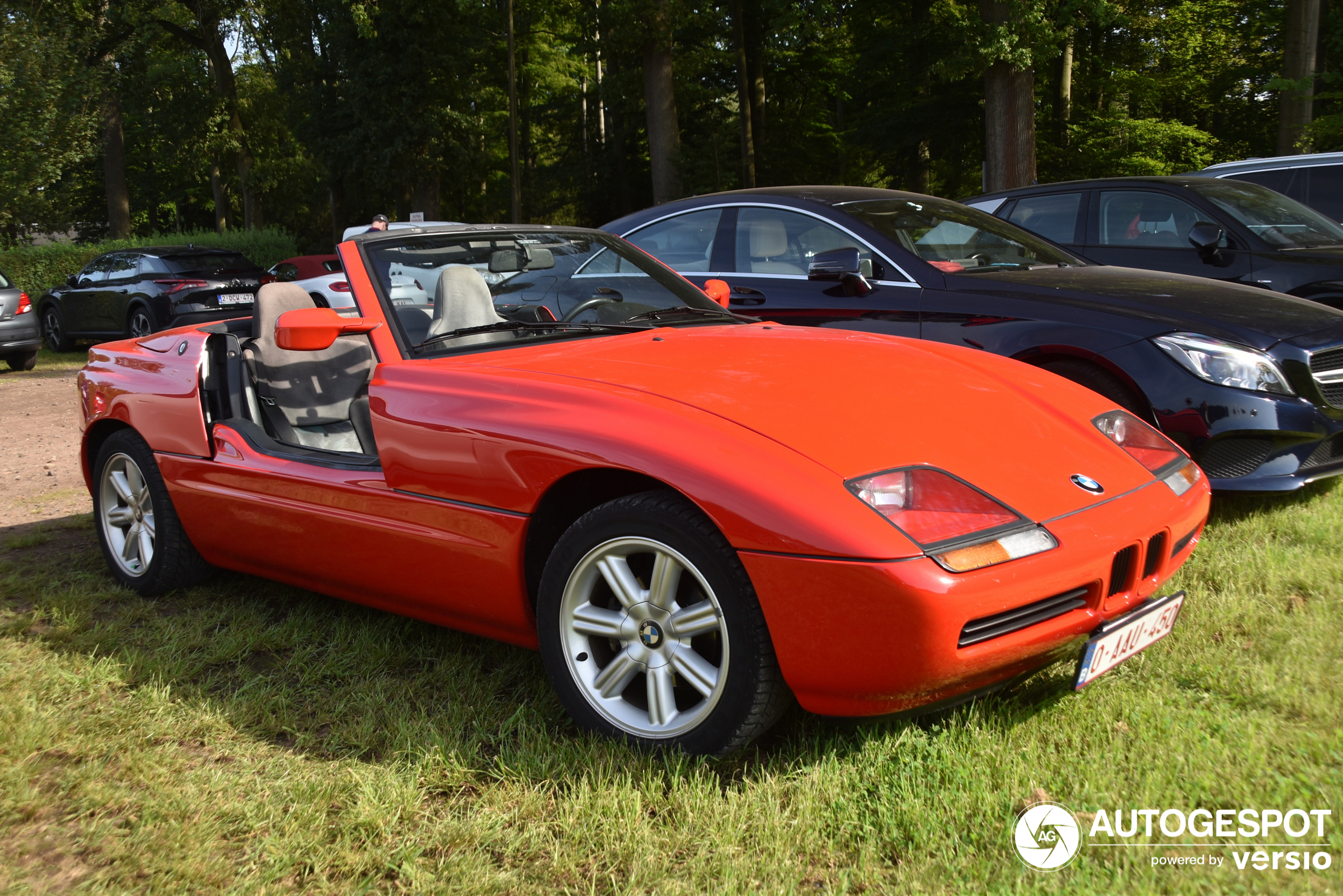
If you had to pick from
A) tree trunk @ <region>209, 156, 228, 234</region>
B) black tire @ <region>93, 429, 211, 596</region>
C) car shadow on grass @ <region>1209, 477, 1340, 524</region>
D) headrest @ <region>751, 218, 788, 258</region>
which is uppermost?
tree trunk @ <region>209, 156, 228, 234</region>

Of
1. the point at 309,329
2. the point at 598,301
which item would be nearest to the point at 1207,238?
the point at 598,301

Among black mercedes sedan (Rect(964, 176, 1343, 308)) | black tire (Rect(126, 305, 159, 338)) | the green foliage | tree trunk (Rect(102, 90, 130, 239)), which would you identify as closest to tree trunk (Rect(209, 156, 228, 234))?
tree trunk (Rect(102, 90, 130, 239))

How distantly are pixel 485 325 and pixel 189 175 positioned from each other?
36577 mm

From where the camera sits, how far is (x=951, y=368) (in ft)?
10.0

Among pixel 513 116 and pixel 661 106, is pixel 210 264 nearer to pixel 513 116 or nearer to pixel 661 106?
pixel 661 106

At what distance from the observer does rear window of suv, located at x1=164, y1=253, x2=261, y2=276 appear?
51.1 ft

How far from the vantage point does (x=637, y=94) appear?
89.6 feet

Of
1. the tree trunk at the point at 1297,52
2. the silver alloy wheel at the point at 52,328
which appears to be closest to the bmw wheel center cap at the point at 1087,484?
the tree trunk at the point at 1297,52

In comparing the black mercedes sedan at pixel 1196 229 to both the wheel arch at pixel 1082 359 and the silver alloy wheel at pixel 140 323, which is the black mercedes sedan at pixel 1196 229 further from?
the silver alloy wheel at pixel 140 323

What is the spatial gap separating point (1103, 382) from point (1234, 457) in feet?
1.94

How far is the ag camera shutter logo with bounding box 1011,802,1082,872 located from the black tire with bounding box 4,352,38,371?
16285 millimetres

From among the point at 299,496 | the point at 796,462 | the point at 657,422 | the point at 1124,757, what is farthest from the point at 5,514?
the point at 1124,757

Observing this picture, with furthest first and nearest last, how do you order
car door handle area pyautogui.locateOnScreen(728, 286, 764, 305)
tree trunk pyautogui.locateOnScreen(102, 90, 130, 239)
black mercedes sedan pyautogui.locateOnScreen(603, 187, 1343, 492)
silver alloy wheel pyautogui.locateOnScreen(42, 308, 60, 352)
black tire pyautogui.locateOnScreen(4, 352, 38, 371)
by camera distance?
tree trunk pyautogui.locateOnScreen(102, 90, 130, 239) → silver alloy wheel pyautogui.locateOnScreen(42, 308, 60, 352) → black tire pyautogui.locateOnScreen(4, 352, 38, 371) → car door handle area pyautogui.locateOnScreen(728, 286, 764, 305) → black mercedes sedan pyautogui.locateOnScreen(603, 187, 1343, 492)

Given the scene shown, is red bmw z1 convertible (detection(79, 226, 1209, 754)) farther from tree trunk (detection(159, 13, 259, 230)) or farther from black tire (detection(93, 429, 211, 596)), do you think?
tree trunk (detection(159, 13, 259, 230))
